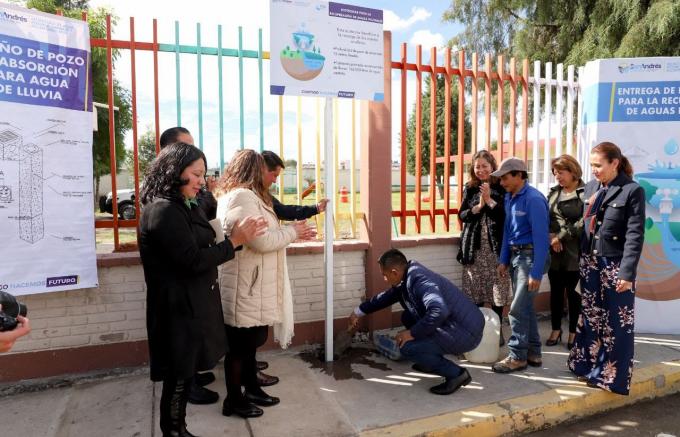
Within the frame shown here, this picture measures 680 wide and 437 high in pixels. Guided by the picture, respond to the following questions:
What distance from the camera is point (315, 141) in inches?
172

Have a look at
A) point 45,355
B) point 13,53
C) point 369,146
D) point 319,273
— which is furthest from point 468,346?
point 13,53

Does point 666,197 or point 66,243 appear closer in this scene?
point 66,243

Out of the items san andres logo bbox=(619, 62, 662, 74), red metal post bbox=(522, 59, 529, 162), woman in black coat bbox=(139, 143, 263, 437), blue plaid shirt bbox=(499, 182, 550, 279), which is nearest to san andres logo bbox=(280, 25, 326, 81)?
woman in black coat bbox=(139, 143, 263, 437)

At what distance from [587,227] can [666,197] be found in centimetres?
177

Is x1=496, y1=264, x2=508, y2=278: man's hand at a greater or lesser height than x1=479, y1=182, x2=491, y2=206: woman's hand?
lesser

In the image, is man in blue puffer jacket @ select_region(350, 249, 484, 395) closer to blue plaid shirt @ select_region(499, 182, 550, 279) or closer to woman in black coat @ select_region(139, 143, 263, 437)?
blue plaid shirt @ select_region(499, 182, 550, 279)

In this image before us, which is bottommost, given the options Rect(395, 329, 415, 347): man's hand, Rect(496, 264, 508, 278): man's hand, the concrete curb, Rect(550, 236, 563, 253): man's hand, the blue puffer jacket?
the concrete curb

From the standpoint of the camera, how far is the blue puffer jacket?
3299 mm

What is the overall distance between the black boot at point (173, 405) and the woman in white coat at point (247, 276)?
0.47m

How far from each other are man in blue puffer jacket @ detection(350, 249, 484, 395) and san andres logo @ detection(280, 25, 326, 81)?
1.50 metres

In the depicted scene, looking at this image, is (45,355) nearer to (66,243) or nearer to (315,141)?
(66,243)

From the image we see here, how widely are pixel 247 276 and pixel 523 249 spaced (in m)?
2.20

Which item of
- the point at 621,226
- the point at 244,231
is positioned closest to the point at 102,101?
the point at 244,231

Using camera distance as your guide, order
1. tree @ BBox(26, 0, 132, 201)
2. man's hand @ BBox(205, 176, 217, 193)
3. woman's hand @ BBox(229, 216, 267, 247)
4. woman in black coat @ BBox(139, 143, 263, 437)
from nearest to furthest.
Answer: woman in black coat @ BBox(139, 143, 263, 437)
woman's hand @ BBox(229, 216, 267, 247)
man's hand @ BBox(205, 176, 217, 193)
tree @ BBox(26, 0, 132, 201)
